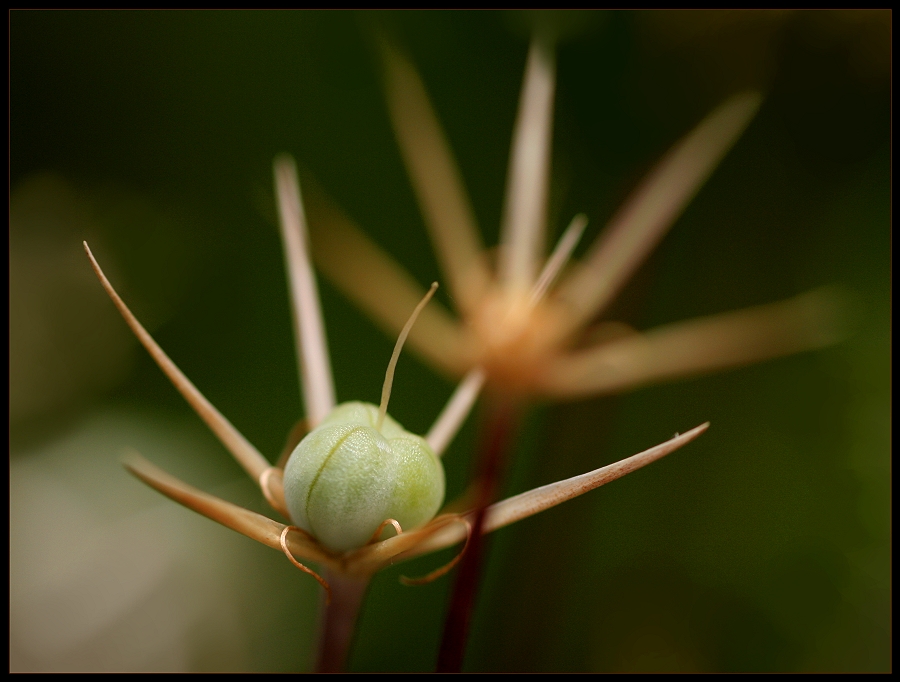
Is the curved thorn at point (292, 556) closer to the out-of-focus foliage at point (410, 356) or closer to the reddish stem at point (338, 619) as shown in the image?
the reddish stem at point (338, 619)

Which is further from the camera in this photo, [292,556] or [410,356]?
[410,356]

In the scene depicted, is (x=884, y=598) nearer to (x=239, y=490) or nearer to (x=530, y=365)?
(x=530, y=365)

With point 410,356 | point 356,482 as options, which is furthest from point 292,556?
point 410,356

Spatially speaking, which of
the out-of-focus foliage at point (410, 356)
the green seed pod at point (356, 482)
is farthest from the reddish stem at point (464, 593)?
the out-of-focus foliage at point (410, 356)

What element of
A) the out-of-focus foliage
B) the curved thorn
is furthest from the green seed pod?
the out-of-focus foliage

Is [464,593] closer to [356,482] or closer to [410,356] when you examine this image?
[356,482]
